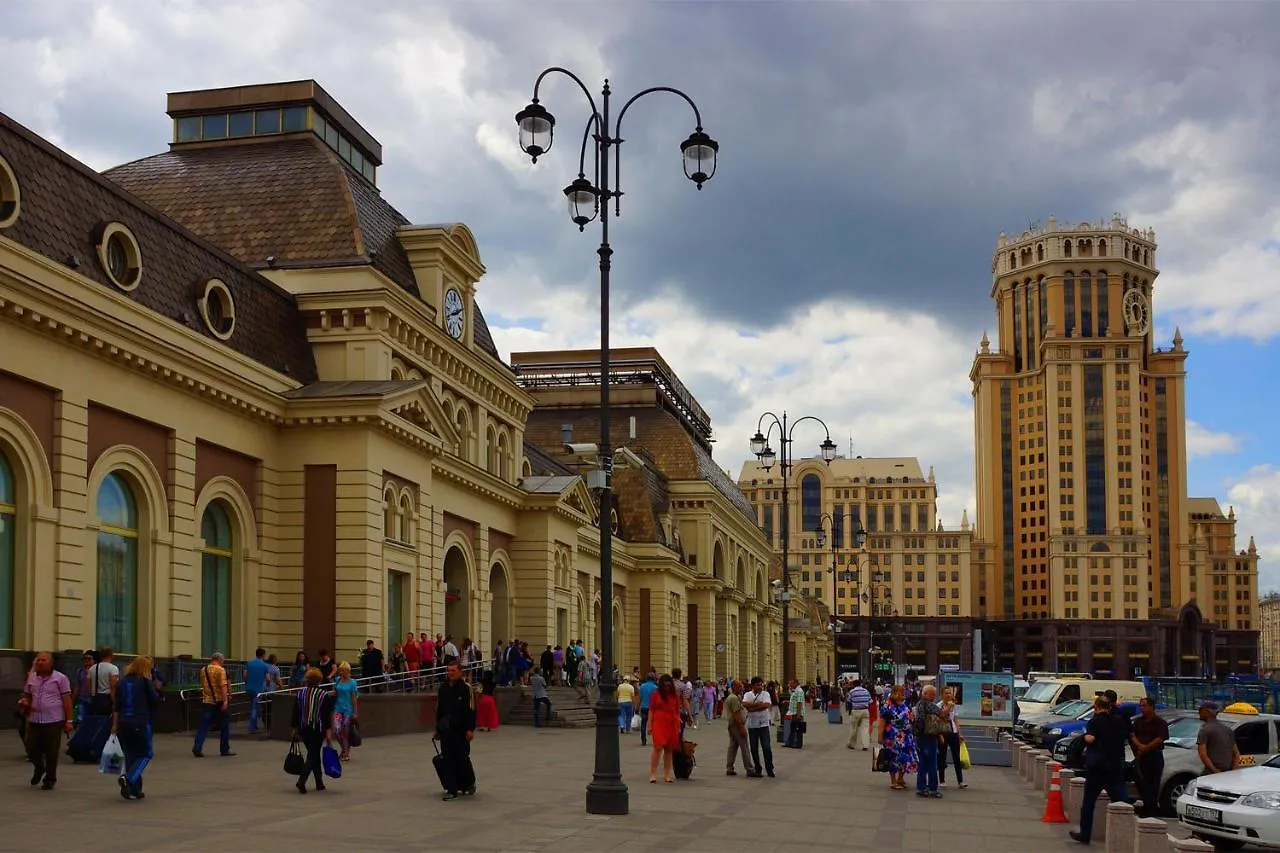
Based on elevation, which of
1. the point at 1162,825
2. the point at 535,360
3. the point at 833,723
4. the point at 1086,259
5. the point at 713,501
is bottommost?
the point at 833,723

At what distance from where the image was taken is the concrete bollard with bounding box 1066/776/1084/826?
19.1 meters

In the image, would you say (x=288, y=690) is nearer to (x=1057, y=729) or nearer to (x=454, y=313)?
(x=454, y=313)

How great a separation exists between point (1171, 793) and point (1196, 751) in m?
0.72

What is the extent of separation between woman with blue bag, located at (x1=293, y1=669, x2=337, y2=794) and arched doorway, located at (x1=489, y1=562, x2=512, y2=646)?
28.7m

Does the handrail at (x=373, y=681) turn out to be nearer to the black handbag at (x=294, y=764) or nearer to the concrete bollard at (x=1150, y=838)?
the black handbag at (x=294, y=764)

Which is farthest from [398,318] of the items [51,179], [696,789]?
[696,789]

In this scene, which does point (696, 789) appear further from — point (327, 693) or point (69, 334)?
point (69, 334)

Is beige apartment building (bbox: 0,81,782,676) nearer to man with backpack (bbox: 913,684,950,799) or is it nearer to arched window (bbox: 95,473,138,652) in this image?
arched window (bbox: 95,473,138,652)

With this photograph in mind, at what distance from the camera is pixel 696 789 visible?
22.9 metres

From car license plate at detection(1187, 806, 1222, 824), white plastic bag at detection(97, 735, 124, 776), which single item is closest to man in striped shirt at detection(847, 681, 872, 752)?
car license plate at detection(1187, 806, 1222, 824)

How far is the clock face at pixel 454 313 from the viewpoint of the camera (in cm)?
4169

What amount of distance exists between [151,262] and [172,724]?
30.3 ft

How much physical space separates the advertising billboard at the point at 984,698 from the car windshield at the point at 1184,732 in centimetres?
1800

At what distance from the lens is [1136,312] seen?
187625mm
